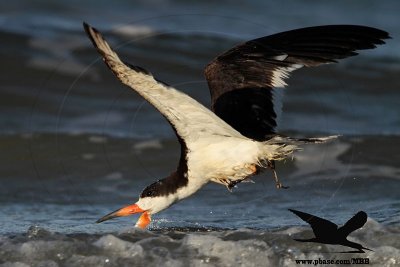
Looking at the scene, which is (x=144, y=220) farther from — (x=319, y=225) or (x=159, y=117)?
(x=159, y=117)

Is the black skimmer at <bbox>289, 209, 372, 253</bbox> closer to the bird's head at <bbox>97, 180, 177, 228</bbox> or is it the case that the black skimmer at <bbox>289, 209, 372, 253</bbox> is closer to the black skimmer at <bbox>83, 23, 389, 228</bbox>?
the black skimmer at <bbox>83, 23, 389, 228</bbox>

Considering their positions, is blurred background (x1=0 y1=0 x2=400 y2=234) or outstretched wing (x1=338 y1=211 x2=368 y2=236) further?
blurred background (x1=0 y1=0 x2=400 y2=234)

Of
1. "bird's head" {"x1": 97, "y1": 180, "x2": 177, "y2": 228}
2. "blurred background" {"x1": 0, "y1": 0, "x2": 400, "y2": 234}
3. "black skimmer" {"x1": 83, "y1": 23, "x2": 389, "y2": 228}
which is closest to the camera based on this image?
"black skimmer" {"x1": 83, "y1": 23, "x2": 389, "y2": 228}

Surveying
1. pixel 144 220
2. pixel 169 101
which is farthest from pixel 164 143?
pixel 169 101

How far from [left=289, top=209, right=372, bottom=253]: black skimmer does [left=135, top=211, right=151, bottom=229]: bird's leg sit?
3.93ft

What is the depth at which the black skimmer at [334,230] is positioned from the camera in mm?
7125

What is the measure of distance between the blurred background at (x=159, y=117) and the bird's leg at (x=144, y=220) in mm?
530

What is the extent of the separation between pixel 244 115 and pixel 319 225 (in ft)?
3.99

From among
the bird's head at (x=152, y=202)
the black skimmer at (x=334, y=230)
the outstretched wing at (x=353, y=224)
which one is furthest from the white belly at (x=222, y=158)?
the outstretched wing at (x=353, y=224)

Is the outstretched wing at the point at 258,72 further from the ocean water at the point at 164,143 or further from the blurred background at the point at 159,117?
the blurred background at the point at 159,117

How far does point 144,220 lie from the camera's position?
24.3ft

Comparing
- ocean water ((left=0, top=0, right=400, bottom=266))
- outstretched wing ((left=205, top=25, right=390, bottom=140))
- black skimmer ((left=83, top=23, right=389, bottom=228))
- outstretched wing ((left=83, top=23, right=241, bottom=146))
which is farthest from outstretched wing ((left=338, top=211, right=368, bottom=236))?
outstretched wing ((left=83, top=23, right=241, bottom=146))

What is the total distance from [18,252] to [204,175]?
4.89ft

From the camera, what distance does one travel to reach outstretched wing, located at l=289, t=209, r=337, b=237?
7.42m
